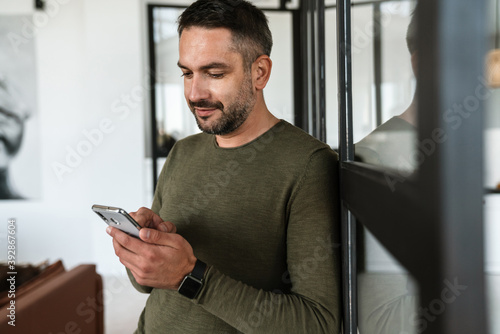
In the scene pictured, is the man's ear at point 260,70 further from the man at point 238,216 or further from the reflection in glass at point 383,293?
the reflection in glass at point 383,293

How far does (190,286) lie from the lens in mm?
980

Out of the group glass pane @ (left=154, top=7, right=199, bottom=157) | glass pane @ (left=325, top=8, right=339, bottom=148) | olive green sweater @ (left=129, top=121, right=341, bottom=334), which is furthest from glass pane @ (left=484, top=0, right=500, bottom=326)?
glass pane @ (left=154, top=7, right=199, bottom=157)

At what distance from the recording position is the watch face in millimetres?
977

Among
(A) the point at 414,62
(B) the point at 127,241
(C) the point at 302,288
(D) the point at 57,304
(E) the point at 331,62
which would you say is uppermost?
(E) the point at 331,62

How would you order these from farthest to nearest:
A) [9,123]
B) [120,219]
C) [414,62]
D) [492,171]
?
1. [9,123]
2. [120,219]
3. [414,62]
4. [492,171]

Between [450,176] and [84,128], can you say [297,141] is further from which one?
[84,128]

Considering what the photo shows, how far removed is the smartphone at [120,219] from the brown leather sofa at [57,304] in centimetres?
95

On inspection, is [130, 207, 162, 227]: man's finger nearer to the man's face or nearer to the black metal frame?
the man's face

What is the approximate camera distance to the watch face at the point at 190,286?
977 mm

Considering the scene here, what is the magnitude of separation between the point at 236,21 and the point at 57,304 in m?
1.52

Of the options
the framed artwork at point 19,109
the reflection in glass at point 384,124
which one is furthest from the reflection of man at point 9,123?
the reflection in glass at point 384,124

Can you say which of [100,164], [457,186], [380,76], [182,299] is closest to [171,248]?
[182,299]

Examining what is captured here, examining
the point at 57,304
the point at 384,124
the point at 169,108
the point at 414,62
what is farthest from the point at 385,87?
the point at 169,108

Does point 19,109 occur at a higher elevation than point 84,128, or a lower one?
higher
